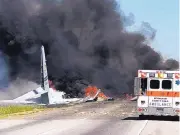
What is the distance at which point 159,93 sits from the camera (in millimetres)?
25812

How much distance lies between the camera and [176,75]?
2558 centimetres

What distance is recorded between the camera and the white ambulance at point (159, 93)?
25.4 metres

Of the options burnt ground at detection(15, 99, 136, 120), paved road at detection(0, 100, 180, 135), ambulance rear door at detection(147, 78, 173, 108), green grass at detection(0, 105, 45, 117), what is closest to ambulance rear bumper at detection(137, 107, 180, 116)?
ambulance rear door at detection(147, 78, 173, 108)

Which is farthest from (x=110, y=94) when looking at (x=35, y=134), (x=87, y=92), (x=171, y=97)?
(x=35, y=134)

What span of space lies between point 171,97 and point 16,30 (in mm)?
91386

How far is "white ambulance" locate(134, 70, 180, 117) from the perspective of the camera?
25438mm

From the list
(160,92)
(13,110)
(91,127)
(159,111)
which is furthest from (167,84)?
(13,110)

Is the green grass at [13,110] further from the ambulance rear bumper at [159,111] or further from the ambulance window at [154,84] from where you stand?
the ambulance window at [154,84]

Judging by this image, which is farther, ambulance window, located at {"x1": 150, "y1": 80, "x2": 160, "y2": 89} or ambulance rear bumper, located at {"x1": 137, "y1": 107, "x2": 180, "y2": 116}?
ambulance window, located at {"x1": 150, "y1": 80, "x2": 160, "y2": 89}

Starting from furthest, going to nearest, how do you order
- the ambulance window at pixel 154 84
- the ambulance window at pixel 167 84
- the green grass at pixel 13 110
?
the green grass at pixel 13 110 → the ambulance window at pixel 154 84 → the ambulance window at pixel 167 84

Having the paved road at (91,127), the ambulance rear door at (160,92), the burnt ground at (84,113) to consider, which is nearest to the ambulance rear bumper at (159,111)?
the ambulance rear door at (160,92)

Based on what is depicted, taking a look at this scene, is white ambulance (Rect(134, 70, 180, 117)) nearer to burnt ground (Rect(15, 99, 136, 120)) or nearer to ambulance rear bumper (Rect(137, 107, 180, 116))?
ambulance rear bumper (Rect(137, 107, 180, 116))

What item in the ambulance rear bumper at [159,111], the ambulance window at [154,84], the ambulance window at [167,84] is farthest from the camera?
the ambulance window at [154,84]

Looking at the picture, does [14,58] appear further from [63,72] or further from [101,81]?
[101,81]
